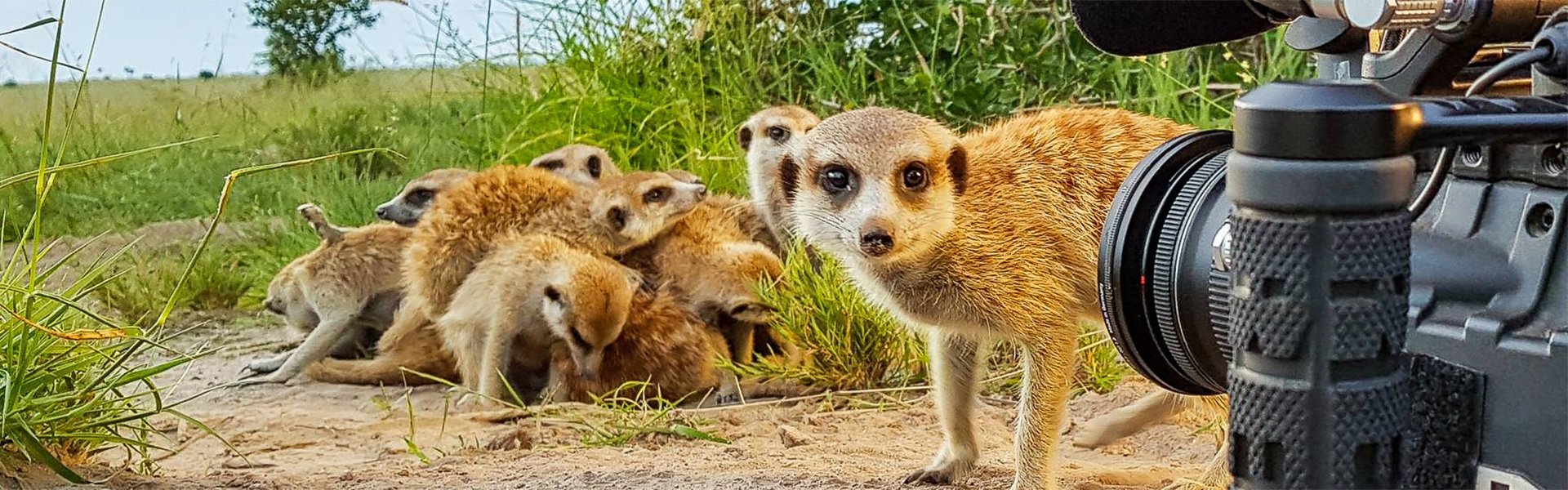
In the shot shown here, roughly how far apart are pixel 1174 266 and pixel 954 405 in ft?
4.23

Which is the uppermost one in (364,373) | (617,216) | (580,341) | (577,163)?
(577,163)

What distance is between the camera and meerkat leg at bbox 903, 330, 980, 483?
289 centimetres

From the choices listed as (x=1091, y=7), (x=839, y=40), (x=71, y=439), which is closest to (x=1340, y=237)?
(x=1091, y=7)

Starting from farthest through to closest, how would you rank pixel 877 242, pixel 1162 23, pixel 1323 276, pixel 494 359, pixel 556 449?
pixel 494 359
pixel 556 449
pixel 877 242
pixel 1162 23
pixel 1323 276

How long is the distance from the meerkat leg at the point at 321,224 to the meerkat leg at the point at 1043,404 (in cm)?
231

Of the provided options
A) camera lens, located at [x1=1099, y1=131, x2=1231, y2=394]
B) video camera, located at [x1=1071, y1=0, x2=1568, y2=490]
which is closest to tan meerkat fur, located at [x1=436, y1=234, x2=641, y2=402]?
camera lens, located at [x1=1099, y1=131, x2=1231, y2=394]

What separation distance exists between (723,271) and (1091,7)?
7.58 ft

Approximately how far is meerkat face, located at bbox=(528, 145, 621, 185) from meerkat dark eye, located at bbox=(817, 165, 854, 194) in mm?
1725

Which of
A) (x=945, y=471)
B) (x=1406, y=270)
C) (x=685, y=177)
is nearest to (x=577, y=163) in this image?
(x=685, y=177)

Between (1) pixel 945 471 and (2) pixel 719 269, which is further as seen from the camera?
(2) pixel 719 269

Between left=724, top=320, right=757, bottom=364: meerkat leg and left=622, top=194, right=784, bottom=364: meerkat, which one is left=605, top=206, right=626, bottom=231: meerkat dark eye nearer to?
left=622, top=194, right=784, bottom=364: meerkat

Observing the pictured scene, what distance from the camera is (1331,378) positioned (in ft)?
3.52

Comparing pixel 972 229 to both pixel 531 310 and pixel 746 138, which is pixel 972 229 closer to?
pixel 531 310

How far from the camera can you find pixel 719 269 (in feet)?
13.3
